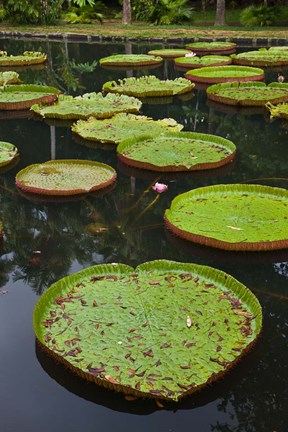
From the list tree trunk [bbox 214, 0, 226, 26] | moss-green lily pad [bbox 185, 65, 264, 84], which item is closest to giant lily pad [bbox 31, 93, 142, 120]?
moss-green lily pad [bbox 185, 65, 264, 84]

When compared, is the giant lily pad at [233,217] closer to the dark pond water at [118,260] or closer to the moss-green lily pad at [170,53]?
the dark pond water at [118,260]

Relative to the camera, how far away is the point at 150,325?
230 centimetres

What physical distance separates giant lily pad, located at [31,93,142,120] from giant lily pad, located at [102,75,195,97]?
58cm

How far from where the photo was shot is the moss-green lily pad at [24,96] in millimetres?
6480

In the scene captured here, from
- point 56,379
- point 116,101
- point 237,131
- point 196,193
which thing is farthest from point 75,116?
point 56,379

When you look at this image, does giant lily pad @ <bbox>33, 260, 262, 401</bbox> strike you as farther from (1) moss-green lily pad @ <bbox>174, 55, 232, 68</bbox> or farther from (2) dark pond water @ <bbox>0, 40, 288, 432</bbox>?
(1) moss-green lily pad @ <bbox>174, 55, 232, 68</bbox>

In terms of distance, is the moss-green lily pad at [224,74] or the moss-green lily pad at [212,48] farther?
the moss-green lily pad at [212,48]

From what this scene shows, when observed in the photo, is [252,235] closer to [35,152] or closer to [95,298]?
[95,298]

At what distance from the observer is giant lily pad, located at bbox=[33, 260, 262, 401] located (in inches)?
80.2

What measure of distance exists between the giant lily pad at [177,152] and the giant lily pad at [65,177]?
1.30ft

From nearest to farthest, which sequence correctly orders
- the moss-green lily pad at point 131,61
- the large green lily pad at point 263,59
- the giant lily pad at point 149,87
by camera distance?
1. the giant lily pad at point 149,87
2. the large green lily pad at point 263,59
3. the moss-green lily pad at point 131,61

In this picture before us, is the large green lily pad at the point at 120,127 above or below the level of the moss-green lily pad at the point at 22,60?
above

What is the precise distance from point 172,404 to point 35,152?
11.2ft

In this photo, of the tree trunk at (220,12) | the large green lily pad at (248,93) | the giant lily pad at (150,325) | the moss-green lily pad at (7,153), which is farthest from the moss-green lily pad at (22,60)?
the giant lily pad at (150,325)
